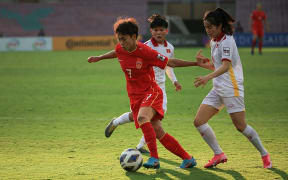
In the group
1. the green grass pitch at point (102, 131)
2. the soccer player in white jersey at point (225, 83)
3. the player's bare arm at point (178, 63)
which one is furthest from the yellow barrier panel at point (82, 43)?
the soccer player in white jersey at point (225, 83)

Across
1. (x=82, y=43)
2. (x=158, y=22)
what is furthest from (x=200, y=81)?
(x=82, y=43)

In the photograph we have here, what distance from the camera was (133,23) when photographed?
5125 mm

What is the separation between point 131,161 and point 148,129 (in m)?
0.41

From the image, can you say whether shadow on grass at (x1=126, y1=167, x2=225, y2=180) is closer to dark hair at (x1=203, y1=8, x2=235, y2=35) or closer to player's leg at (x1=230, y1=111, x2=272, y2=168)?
player's leg at (x1=230, y1=111, x2=272, y2=168)

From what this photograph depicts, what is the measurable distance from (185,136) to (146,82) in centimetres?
217

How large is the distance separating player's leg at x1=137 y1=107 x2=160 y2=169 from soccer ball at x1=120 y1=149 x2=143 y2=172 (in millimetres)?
110

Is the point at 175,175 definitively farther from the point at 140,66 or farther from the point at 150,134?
the point at 140,66

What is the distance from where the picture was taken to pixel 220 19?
515cm

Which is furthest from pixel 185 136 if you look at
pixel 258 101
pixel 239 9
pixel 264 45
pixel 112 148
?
pixel 239 9

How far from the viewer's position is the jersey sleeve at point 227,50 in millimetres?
4945

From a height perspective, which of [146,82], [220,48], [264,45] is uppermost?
A: [220,48]

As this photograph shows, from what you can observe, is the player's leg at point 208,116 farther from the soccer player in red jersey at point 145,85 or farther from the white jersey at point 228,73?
the soccer player in red jersey at point 145,85

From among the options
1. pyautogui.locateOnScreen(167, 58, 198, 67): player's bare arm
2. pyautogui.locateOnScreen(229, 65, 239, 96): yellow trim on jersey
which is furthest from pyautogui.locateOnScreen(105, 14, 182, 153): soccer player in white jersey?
pyautogui.locateOnScreen(229, 65, 239, 96): yellow trim on jersey

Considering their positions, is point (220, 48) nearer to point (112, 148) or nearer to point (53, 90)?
point (112, 148)
